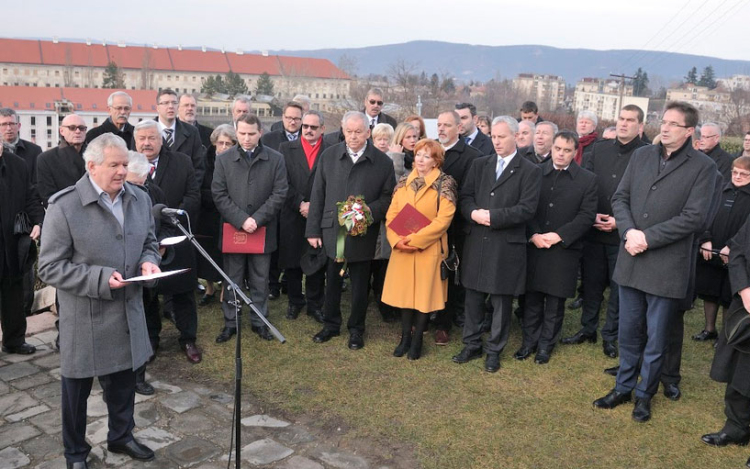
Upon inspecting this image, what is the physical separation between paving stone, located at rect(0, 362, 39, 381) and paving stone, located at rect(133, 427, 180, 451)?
5.29 ft

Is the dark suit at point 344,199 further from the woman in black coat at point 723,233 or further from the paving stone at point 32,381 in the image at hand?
the woman in black coat at point 723,233

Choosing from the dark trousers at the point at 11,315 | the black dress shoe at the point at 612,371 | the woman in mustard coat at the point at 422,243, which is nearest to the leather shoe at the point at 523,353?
the black dress shoe at the point at 612,371

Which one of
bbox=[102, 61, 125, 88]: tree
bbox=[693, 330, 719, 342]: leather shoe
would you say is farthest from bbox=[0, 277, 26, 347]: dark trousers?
bbox=[102, 61, 125, 88]: tree

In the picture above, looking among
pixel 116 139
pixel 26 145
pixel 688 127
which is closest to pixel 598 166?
pixel 688 127

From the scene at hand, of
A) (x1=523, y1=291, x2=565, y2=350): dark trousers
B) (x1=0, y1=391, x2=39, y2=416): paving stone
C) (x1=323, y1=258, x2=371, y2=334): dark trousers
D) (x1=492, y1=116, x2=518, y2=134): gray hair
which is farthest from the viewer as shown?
(x1=323, y1=258, x2=371, y2=334): dark trousers

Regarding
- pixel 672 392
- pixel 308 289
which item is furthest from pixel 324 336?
pixel 672 392

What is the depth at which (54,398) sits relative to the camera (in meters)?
4.95

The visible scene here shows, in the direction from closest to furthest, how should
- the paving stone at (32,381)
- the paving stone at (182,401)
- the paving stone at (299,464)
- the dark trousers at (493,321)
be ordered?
1. the paving stone at (299,464)
2. the paving stone at (182,401)
3. the paving stone at (32,381)
4. the dark trousers at (493,321)

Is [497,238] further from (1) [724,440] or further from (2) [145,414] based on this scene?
(2) [145,414]

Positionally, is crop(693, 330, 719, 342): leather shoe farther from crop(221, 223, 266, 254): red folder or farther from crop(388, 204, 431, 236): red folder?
crop(221, 223, 266, 254): red folder

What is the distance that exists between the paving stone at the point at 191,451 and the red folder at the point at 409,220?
2.48m

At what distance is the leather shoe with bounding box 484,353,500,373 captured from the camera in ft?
18.6

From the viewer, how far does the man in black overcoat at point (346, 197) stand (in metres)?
6.14

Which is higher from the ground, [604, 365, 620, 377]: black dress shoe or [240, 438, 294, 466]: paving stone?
[604, 365, 620, 377]: black dress shoe
